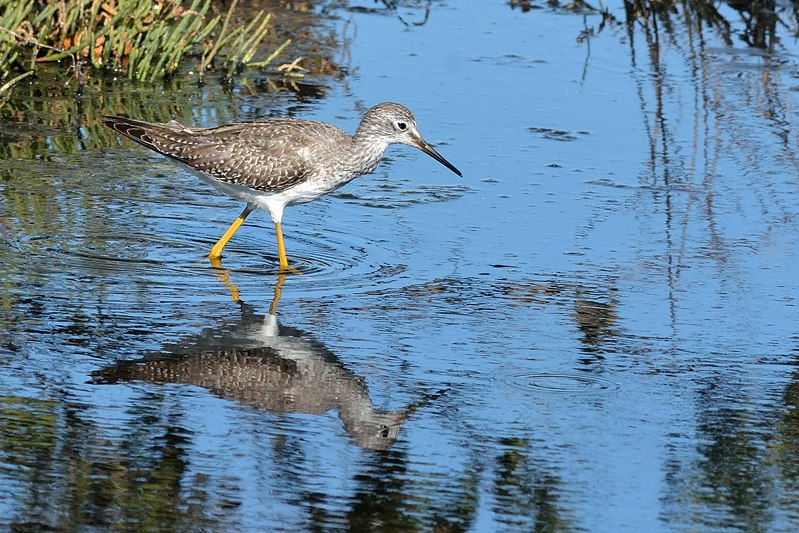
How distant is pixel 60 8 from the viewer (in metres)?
10.7

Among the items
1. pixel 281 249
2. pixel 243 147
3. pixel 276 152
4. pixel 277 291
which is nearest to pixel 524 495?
pixel 277 291

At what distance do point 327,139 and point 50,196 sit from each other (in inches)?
72.6

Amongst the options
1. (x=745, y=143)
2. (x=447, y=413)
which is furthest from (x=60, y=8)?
(x=447, y=413)

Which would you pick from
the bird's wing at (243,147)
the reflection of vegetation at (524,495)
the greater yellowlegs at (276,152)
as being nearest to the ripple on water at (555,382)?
the reflection of vegetation at (524,495)

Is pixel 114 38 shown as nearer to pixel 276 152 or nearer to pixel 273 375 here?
pixel 276 152

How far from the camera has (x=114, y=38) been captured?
10992 millimetres

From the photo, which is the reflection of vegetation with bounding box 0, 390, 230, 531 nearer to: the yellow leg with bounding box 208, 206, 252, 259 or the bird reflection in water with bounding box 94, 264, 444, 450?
the bird reflection in water with bounding box 94, 264, 444, 450

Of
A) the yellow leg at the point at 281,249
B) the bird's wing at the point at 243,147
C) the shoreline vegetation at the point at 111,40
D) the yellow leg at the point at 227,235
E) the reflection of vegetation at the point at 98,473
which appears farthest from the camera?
the shoreline vegetation at the point at 111,40

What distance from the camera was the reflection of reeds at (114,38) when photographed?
10688 mm

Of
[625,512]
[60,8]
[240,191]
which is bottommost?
[625,512]

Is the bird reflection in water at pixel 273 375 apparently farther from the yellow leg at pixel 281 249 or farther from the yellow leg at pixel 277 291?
the yellow leg at pixel 281 249

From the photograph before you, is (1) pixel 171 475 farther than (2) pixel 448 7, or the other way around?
(2) pixel 448 7

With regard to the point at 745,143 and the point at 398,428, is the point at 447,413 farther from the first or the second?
→ the point at 745,143

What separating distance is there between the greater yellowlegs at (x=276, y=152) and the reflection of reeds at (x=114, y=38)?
2.26 m
